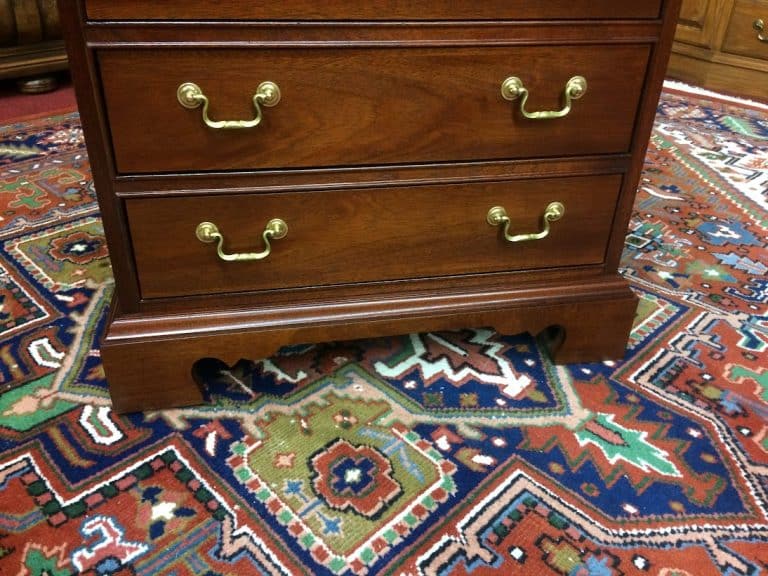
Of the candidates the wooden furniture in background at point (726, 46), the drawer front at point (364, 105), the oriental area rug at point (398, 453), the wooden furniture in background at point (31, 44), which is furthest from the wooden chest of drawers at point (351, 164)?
the wooden furniture in background at point (726, 46)

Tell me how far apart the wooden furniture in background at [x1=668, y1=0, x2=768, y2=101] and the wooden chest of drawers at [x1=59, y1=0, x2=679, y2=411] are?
2.19 metres

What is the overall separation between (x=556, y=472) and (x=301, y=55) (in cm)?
70

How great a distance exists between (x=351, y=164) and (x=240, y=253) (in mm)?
214

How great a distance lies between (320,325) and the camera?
3.59ft

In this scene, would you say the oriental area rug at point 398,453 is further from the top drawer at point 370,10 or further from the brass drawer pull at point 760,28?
the brass drawer pull at point 760,28

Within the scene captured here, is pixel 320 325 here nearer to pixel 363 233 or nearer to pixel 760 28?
pixel 363 233

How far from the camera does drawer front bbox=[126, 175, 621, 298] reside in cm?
98

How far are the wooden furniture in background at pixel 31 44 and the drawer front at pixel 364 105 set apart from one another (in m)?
1.87

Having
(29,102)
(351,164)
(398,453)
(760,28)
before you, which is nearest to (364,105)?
(351,164)

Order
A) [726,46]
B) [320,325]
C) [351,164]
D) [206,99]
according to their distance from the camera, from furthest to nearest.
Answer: [726,46]
[320,325]
[351,164]
[206,99]

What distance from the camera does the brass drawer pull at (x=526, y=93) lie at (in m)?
0.97

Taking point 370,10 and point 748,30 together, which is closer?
point 370,10

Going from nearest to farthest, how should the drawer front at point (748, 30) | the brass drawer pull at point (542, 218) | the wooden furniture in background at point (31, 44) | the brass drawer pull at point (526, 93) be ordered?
the brass drawer pull at point (526, 93)
the brass drawer pull at point (542, 218)
the wooden furniture in background at point (31, 44)
the drawer front at point (748, 30)

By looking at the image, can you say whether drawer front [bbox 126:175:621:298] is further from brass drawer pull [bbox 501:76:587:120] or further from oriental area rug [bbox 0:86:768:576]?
oriental area rug [bbox 0:86:768:576]
